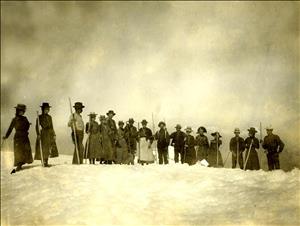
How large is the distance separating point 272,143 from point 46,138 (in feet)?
17.2

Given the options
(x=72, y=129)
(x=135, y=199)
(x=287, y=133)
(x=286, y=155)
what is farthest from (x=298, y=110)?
(x=72, y=129)

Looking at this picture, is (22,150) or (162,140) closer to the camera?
(22,150)

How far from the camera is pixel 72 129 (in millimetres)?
10594

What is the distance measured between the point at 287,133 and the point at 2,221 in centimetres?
576

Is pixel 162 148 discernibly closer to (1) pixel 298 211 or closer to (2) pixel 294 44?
(2) pixel 294 44

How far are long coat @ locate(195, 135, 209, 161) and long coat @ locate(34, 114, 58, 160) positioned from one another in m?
4.96

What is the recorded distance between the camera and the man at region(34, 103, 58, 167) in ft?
32.3

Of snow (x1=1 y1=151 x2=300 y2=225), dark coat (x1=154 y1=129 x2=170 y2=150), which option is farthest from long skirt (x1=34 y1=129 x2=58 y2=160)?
dark coat (x1=154 y1=129 x2=170 y2=150)

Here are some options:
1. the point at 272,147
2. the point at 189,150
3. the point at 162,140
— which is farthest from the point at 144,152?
the point at 272,147

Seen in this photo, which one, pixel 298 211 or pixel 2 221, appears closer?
pixel 298 211

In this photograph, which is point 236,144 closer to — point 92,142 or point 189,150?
point 189,150

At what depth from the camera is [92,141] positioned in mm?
11172

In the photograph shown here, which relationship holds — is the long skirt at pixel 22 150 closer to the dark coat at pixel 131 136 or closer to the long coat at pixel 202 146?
the dark coat at pixel 131 136

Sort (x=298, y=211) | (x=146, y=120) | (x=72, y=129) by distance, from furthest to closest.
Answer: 1. (x=146, y=120)
2. (x=72, y=129)
3. (x=298, y=211)
